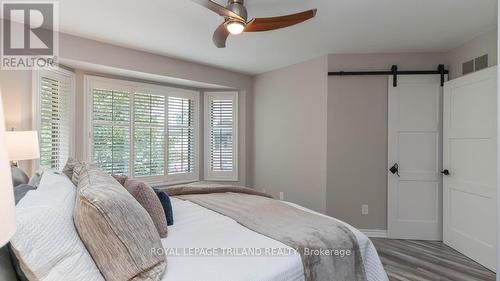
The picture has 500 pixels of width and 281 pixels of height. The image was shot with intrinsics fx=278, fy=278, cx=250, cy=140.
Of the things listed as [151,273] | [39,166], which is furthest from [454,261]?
[39,166]

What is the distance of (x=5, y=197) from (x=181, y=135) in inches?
169

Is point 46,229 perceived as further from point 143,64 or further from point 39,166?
point 143,64

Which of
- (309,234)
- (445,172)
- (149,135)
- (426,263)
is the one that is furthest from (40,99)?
(445,172)

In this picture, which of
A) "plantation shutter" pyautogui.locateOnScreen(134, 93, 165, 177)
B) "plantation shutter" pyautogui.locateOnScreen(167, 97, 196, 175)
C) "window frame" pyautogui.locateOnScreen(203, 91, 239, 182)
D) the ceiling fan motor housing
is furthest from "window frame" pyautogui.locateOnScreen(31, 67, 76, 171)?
the ceiling fan motor housing

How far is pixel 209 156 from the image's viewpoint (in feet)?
16.3

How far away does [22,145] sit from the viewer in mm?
2502

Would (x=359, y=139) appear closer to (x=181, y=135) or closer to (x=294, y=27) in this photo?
(x=294, y=27)

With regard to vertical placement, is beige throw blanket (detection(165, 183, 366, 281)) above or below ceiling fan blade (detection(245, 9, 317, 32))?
below

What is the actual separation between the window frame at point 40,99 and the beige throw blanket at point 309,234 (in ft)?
7.18

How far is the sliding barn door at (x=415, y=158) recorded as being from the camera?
11.6 ft

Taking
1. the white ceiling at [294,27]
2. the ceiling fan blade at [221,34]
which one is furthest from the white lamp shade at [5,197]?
the white ceiling at [294,27]

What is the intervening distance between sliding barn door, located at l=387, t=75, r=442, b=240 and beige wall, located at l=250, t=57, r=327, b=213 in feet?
2.90

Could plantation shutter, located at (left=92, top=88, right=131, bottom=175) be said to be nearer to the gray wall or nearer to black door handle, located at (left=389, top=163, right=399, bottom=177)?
the gray wall

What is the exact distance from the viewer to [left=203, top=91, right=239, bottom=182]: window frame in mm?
4930
